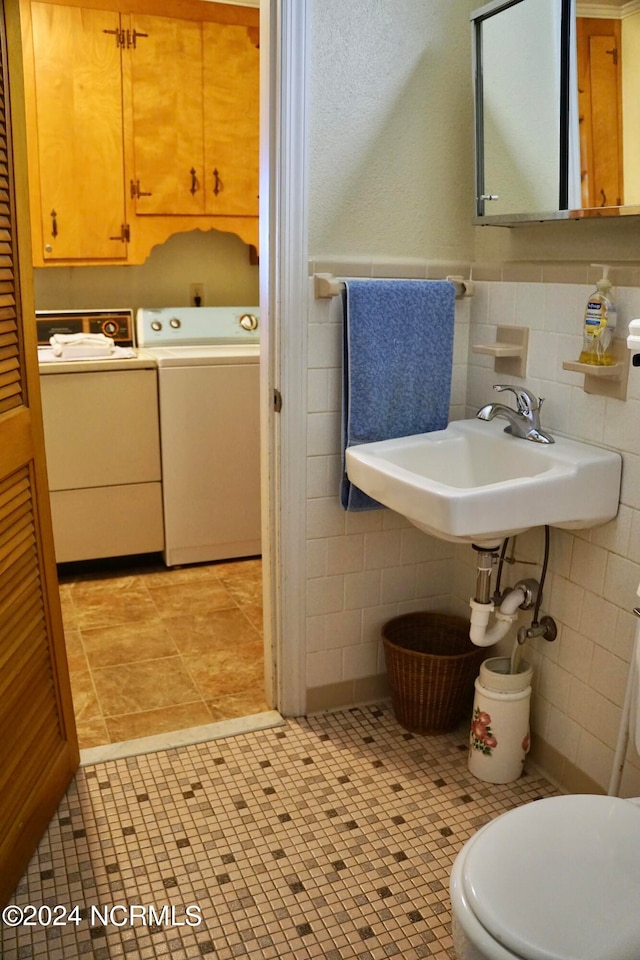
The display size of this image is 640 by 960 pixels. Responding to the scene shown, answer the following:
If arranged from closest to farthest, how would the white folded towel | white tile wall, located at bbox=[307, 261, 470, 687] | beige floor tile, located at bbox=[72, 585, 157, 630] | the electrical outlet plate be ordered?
white tile wall, located at bbox=[307, 261, 470, 687]
beige floor tile, located at bbox=[72, 585, 157, 630]
the white folded towel
the electrical outlet plate

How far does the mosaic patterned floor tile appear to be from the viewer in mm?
1713

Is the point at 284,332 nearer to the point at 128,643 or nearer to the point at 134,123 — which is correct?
the point at 128,643

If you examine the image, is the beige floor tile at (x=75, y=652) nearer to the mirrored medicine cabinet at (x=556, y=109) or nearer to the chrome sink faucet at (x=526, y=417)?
the chrome sink faucet at (x=526, y=417)

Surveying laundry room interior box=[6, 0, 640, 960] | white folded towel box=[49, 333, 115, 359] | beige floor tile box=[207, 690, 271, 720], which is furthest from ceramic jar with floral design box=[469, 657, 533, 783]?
white folded towel box=[49, 333, 115, 359]

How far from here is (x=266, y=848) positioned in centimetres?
196

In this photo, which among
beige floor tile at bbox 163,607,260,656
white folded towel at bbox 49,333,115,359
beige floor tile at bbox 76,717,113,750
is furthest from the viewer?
white folded towel at bbox 49,333,115,359

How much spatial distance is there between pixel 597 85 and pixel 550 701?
1.46 m

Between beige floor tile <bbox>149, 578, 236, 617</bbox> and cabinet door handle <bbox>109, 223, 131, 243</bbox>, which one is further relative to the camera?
cabinet door handle <bbox>109, 223, 131, 243</bbox>

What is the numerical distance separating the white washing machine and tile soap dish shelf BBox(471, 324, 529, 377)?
139 cm

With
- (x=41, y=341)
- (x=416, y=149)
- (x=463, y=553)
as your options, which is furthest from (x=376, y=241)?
(x=41, y=341)

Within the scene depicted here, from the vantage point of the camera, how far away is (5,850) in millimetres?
1738

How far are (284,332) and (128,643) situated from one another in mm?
1361

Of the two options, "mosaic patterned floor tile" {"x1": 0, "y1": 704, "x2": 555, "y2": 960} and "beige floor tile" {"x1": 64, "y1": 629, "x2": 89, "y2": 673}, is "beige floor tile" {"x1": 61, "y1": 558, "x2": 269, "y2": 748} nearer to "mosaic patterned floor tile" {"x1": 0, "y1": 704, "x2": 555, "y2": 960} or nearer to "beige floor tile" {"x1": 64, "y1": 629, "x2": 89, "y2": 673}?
"beige floor tile" {"x1": 64, "y1": 629, "x2": 89, "y2": 673}

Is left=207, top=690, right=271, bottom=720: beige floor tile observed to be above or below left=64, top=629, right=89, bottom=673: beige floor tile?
below
